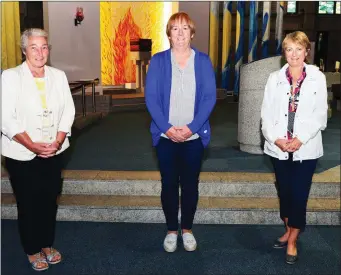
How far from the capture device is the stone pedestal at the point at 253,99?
16.5 feet

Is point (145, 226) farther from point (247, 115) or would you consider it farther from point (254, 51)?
point (254, 51)

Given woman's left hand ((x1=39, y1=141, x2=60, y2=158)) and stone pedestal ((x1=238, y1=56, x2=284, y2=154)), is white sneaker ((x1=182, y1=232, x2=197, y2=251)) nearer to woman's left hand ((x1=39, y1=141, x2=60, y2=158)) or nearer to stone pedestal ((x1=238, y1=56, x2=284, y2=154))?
woman's left hand ((x1=39, y1=141, x2=60, y2=158))

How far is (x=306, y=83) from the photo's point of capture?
110 inches

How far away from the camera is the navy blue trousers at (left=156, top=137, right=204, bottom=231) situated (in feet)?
9.89

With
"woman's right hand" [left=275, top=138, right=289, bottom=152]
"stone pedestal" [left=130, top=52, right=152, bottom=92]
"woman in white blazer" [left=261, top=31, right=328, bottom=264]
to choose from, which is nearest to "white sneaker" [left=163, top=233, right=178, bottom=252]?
"woman in white blazer" [left=261, top=31, right=328, bottom=264]

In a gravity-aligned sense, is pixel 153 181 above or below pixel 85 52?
below

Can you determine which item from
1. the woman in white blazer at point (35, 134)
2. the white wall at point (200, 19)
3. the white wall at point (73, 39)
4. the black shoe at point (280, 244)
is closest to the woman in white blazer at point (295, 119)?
the black shoe at point (280, 244)

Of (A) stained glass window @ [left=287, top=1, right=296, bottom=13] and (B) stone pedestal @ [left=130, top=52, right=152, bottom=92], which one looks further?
(A) stained glass window @ [left=287, top=1, right=296, bottom=13]

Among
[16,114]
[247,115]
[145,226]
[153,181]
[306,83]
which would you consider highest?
[306,83]

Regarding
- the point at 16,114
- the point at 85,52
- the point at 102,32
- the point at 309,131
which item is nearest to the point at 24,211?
the point at 16,114

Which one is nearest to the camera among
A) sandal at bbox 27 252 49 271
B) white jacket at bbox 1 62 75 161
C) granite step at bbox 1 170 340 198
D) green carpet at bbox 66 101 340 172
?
white jacket at bbox 1 62 75 161

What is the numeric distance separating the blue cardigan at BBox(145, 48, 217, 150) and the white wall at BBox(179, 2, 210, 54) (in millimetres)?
11351

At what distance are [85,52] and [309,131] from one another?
8.46 m

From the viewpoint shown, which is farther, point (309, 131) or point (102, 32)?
point (102, 32)
